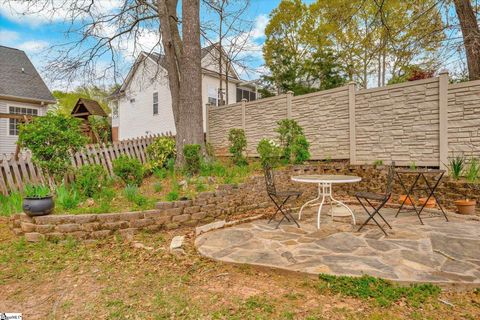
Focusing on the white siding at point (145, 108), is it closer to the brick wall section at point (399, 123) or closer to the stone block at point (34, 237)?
the brick wall section at point (399, 123)

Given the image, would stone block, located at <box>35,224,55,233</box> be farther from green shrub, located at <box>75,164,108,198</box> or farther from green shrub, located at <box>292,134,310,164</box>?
green shrub, located at <box>292,134,310,164</box>

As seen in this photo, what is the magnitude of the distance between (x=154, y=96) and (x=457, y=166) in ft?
47.4

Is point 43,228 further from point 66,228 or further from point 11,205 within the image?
point 11,205

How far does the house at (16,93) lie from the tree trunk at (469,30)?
15.1 m

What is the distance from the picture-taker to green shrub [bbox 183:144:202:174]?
233 inches

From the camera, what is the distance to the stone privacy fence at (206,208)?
3889 millimetres

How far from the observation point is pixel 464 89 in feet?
17.6

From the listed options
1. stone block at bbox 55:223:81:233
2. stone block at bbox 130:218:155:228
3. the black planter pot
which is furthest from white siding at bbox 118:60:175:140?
stone block at bbox 55:223:81:233

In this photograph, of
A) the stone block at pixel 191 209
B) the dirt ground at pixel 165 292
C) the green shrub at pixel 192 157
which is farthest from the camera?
the green shrub at pixel 192 157

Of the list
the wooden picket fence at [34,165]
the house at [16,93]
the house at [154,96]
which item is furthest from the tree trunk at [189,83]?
the house at [16,93]

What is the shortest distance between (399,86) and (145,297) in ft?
20.8

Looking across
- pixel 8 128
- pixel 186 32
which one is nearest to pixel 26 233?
pixel 186 32

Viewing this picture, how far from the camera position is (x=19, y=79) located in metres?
13.8

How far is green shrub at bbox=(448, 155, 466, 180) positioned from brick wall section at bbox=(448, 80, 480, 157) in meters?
0.12
